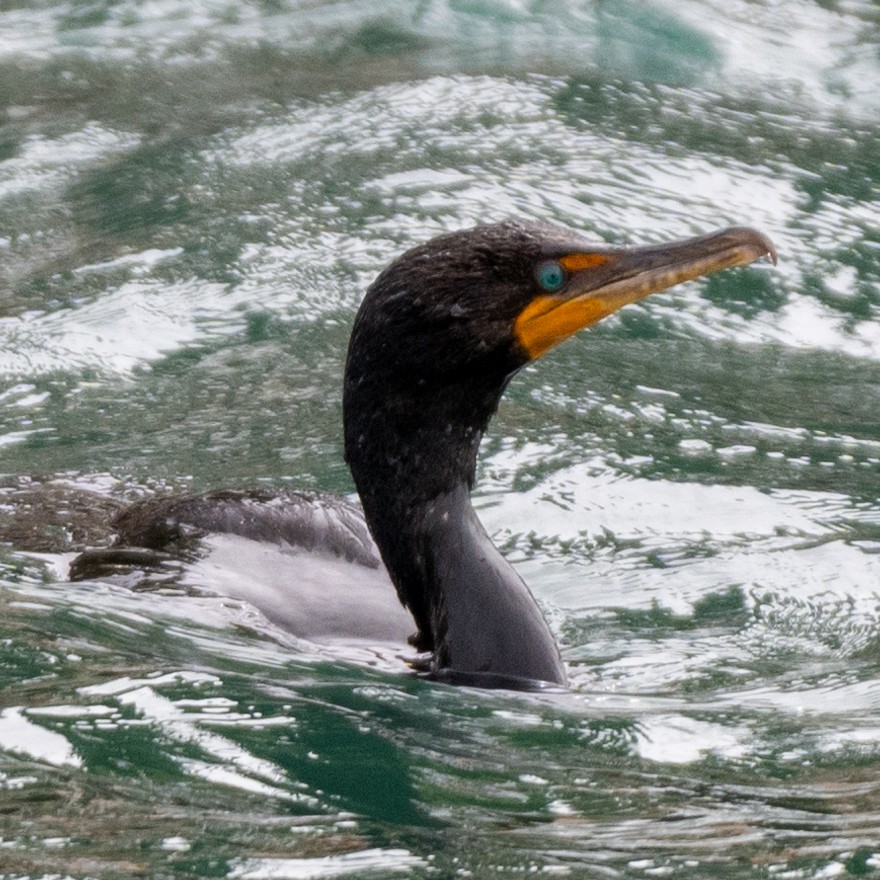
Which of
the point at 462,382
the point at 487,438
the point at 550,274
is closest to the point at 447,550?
the point at 462,382

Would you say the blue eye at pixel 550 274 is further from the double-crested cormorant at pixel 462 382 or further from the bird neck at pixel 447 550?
the bird neck at pixel 447 550

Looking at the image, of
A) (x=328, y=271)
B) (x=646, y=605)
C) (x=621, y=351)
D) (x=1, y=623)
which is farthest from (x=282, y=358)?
(x=1, y=623)

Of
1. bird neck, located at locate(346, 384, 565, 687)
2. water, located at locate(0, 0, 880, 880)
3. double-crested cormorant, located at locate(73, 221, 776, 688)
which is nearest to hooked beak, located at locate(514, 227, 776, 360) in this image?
double-crested cormorant, located at locate(73, 221, 776, 688)

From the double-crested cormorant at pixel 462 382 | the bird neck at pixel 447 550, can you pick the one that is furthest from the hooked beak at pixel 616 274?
the bird neck at pixel 447 550

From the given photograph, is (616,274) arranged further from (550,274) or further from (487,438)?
(487,438)

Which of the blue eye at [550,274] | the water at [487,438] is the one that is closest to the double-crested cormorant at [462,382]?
the blue eye at [550,274]

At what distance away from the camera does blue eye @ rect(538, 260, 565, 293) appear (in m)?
4.51

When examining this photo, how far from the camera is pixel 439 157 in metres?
8.62

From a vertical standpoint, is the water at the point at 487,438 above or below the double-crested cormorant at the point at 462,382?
below

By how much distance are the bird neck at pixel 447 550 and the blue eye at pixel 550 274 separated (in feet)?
1.07

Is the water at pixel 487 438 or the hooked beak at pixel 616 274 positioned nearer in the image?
the water at pixel 487 438

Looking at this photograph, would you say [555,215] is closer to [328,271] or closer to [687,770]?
[328,271]

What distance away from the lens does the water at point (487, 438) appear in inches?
144

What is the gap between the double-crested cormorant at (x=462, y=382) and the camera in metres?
4.46
